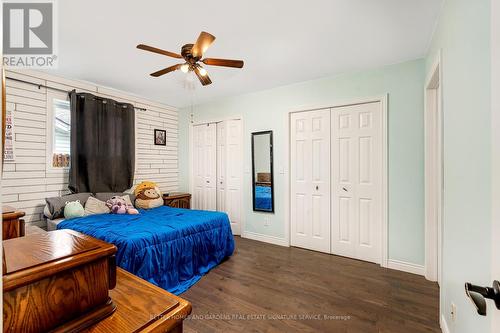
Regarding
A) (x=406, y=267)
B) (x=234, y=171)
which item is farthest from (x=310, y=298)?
(x=234, y=171)

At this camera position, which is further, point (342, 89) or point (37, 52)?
point (342, 89)

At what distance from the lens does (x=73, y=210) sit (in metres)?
3.00

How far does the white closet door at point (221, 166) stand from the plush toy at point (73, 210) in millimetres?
2143

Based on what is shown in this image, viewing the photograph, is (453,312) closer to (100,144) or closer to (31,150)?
(100,144)

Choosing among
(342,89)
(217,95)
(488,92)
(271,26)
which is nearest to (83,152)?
(217,95)

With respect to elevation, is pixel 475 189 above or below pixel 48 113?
below

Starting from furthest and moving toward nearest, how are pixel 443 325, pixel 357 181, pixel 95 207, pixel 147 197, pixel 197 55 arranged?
pixel 147 197 < pixel 95 207 < pixel 357 181 < pixel 197 55 < pixel 443 325

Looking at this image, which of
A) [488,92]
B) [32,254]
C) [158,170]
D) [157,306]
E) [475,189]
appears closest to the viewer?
[32,254]

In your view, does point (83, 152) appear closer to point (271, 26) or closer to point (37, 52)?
point (37, 52)

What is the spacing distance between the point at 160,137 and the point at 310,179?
3.03 m

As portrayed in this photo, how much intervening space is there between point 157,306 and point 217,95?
12.7 ft

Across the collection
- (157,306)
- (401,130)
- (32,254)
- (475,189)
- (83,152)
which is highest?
(401,130)

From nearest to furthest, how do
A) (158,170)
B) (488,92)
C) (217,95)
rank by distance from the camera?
(488,92)
(217,95)
(158,170)

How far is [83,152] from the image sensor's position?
341cm
